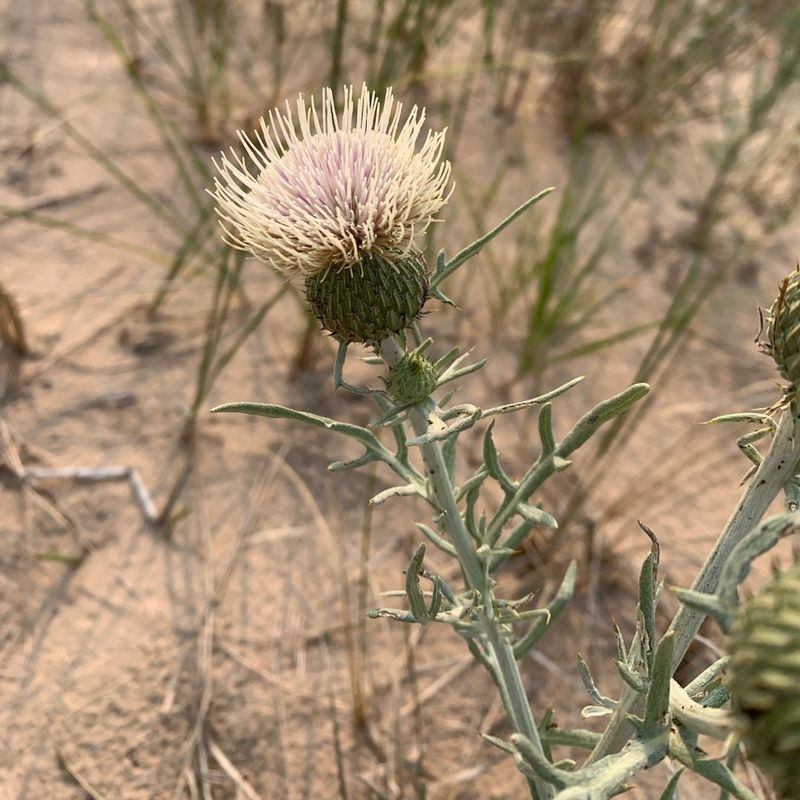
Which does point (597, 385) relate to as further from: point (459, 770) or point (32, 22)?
point (32, 22)

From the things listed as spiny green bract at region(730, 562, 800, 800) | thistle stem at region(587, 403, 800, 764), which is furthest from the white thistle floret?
spiny green bract at region(730, 562, 800, 800)

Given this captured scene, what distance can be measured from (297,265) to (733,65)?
4.35m

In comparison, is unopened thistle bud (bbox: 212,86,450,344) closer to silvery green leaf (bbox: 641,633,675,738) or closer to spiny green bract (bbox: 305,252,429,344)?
spiny green bract (bbox: 305,252,429,344)

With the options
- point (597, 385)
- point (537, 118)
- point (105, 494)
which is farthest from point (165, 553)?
point (537, 118)

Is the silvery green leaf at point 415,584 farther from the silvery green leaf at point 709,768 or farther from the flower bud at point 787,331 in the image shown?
the flower bud at point 787,331

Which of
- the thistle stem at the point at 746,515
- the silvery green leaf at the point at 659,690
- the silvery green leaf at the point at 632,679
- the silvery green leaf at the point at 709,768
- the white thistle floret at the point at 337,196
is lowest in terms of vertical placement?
the silvery green leaf at the point at 709,768

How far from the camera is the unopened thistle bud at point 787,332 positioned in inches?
45.4

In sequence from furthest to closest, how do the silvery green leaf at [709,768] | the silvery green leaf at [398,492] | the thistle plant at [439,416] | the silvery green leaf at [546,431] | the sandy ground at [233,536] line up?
the sandy ground at [233,536] < the silvery green leaf at [546,431] < the silvery green leaf at [398,492] < the thistle plant at [439,416] < the silvery green leaf at [709,768]

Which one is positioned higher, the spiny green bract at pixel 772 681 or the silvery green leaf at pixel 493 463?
the silvery green leaf at pixel 493 463

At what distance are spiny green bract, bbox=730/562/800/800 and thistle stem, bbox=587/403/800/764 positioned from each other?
14 centimetres

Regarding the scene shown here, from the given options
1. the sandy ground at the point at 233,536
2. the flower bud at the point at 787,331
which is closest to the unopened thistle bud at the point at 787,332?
the flower bud at the point at 787,331

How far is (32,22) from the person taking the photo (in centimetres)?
416

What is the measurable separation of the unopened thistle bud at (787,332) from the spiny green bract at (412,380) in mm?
554

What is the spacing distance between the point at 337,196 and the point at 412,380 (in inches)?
14.7
